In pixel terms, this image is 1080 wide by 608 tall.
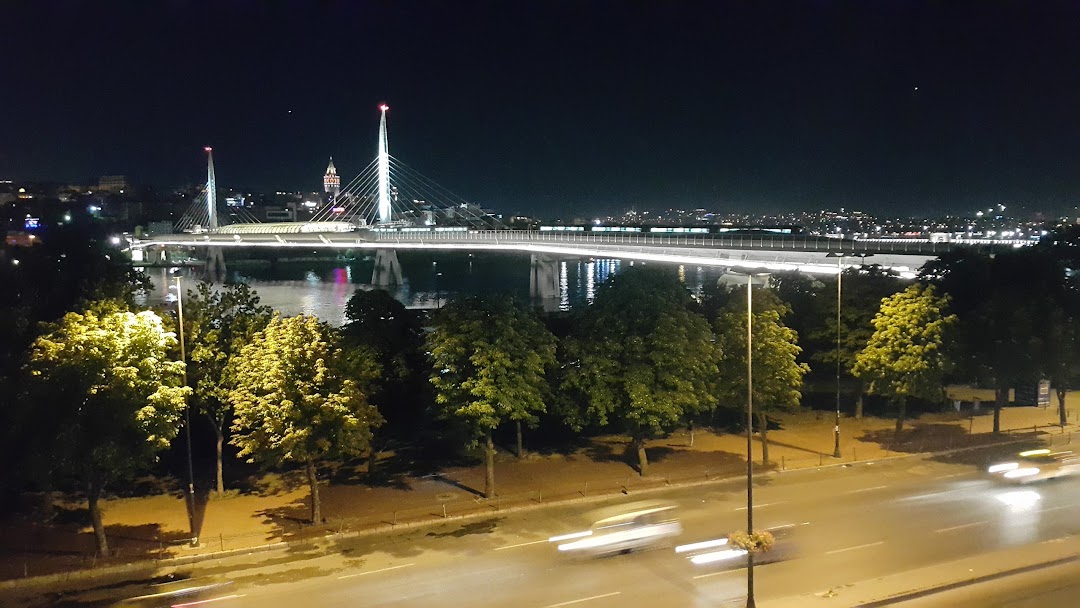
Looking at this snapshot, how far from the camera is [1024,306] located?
964 inches

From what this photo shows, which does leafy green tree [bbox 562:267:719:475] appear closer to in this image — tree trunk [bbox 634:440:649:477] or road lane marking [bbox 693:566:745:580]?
tree trunk [bbox 634:440:649:477]

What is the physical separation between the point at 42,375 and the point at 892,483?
67.4 feet

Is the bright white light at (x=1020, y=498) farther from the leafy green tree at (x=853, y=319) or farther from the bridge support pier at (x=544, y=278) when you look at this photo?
the bridge support pier at (x=544, y=278)

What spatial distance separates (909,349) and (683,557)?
13187 mm

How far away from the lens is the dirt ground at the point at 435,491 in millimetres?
16875

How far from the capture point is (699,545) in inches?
620

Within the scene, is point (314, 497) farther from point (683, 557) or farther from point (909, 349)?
point (909, 349)

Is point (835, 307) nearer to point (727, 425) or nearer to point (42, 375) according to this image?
point (727, 425)

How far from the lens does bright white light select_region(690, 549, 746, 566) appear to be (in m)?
15.0

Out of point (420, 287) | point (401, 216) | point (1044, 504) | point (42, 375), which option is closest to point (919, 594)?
point (1044, 504)

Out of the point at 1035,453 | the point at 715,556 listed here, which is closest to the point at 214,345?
the point at 715,556

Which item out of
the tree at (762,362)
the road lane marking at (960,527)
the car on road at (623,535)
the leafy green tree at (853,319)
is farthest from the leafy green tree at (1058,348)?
the car on road at (623,535)

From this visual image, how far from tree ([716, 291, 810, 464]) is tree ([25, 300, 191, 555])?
14831 millimetres

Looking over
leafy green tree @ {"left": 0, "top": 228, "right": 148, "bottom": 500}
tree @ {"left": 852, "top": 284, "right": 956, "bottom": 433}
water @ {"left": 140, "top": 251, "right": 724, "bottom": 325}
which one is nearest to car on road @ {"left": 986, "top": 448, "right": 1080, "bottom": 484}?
tree @ {"left": 852, "top": 284, "right": 956, "bottom": 433}
